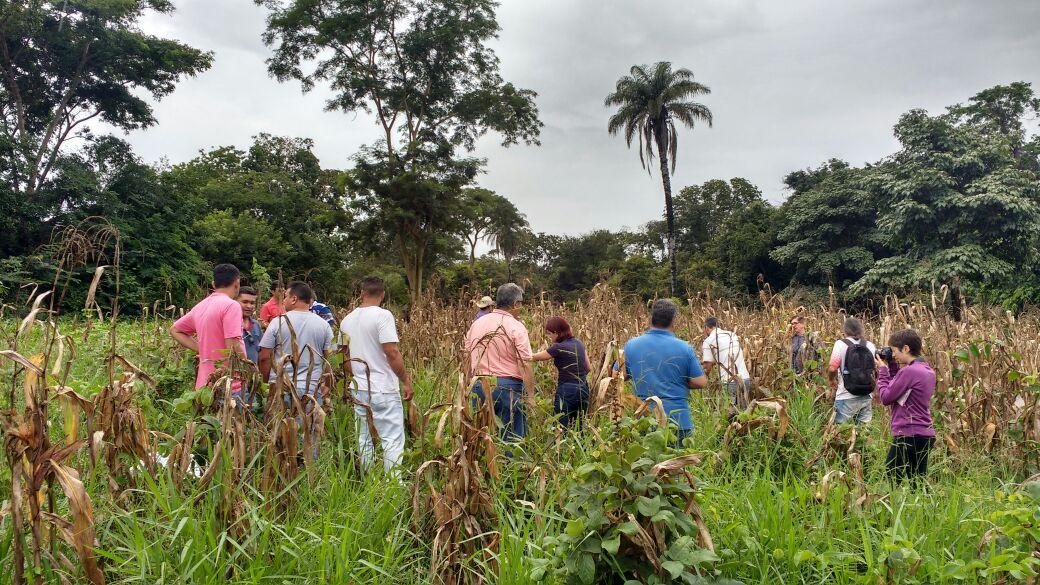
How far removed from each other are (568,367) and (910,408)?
2.47 meters

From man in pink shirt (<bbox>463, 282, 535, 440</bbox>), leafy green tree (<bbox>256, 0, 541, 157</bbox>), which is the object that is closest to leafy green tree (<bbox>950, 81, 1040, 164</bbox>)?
leafy green tree (<bbox>256, 0, 541, 157</bbox>)

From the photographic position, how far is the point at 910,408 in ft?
14.3

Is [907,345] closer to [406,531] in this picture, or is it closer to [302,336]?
[406,531]

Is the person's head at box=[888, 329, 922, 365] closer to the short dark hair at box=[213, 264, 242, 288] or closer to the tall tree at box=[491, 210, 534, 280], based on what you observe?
the short dark hair at box=[213, 264, 242, 288]

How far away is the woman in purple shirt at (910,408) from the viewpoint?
432cm

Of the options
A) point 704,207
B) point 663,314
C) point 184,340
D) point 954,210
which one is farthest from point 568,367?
point 704,207

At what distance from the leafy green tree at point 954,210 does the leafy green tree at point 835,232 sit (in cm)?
325

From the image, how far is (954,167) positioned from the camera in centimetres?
2177

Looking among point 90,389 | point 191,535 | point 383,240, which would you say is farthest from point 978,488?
point 383,240

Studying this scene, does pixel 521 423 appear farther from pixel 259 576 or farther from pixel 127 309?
pixel 127 309

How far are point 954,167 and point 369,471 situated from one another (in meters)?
25.2

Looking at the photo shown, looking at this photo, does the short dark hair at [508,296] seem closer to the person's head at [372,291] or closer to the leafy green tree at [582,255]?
the person's head at [372,291]

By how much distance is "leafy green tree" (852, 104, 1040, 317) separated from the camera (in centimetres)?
2066

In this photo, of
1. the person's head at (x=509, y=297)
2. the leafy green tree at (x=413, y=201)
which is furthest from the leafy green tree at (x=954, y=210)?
the person's head at (x=509, y=297)
